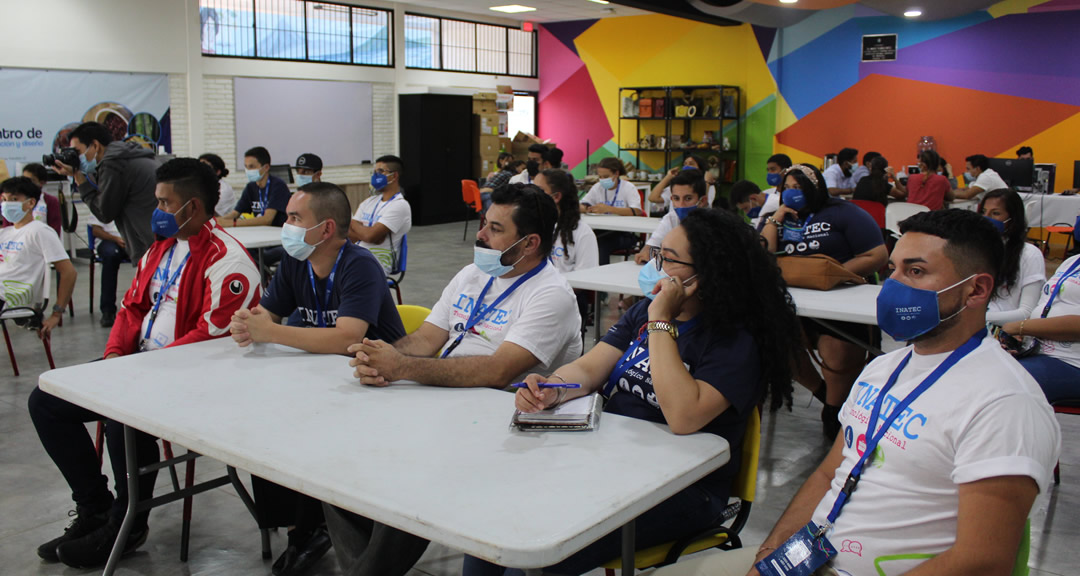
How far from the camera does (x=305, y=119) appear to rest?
11.7 m

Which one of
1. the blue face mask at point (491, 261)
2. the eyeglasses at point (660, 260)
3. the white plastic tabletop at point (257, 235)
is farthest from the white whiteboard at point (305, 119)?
the eyeglasses at point (660, 260)

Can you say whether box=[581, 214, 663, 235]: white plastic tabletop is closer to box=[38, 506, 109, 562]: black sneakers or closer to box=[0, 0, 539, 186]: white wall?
box=[38, 506, 109, 562]: black sneakers

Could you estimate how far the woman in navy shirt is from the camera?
3824 mm

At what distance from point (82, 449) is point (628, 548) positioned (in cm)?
191

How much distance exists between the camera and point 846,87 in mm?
11969

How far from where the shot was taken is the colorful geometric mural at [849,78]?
10.4m

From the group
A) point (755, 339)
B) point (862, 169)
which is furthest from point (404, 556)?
point (862, 169)

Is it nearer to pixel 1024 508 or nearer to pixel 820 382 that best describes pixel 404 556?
pixel 1024 508

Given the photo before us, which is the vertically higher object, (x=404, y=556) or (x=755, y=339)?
(x=755, y=339)

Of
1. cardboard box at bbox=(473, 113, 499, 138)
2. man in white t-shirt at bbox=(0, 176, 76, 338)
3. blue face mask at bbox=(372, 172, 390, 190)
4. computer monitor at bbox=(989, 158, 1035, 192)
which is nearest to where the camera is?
man in white t-shirt at bbox=(0, 176, 76, 338)

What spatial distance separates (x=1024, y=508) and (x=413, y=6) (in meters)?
12.7

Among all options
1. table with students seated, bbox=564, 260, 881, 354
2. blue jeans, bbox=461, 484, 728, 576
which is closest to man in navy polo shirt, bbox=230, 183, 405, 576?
blue jeans, bbox=461, 484, 728, 576

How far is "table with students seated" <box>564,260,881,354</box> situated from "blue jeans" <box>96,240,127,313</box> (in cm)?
383

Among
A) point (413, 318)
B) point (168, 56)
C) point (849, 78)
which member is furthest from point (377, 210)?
point (849, 78)
